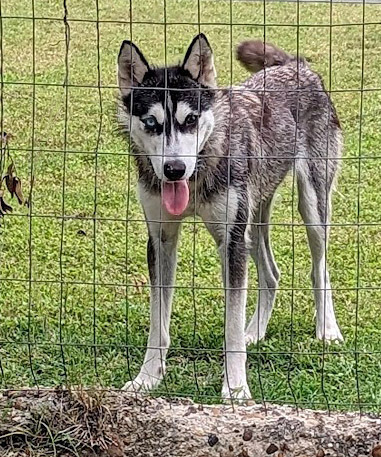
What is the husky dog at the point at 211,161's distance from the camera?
514 centimetres

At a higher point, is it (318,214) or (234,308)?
(318,214)

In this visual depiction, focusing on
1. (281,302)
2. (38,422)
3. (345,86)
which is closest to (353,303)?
(281,302)

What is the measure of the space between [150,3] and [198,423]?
11381 millimetres

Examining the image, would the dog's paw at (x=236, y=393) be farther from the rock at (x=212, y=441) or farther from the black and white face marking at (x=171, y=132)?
the black and white face marking at (x=171, y=132)

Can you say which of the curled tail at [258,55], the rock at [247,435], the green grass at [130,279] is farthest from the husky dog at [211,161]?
the rock at [247,435]

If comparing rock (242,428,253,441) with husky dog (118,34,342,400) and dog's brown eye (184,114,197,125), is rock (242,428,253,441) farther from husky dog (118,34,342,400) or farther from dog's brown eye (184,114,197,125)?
dog's brown eye (184,114,197,125)

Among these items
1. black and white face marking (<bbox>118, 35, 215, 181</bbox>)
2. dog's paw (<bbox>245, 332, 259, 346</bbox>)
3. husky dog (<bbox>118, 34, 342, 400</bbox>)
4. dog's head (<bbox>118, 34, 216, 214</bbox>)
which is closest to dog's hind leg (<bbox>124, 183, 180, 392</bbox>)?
husky dog (<bbox>118, 34, 342, 400</bbox>)

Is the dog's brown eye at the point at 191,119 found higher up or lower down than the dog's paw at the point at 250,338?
higher up

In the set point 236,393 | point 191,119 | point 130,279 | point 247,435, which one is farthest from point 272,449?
point 130,279

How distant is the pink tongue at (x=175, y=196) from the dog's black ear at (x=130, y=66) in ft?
1.75

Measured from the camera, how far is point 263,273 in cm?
639

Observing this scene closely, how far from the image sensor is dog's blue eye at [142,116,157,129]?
5.16 metres

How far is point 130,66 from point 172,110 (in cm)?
31

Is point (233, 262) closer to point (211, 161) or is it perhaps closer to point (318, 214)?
point (211, 161)
